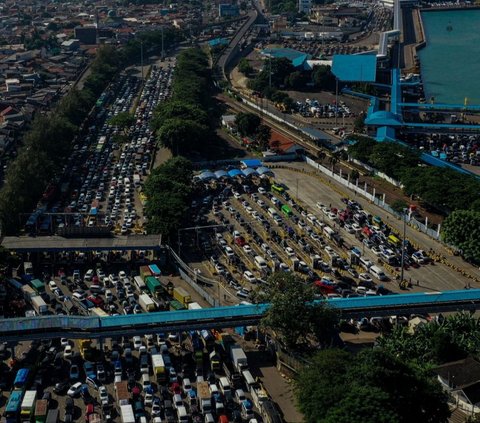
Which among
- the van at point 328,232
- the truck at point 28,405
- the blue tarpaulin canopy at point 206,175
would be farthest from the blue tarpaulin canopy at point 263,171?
the truck at point 28,405

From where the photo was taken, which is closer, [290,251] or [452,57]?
[290,251]

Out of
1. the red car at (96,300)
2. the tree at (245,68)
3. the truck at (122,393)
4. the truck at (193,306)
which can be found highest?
the tree at (245,68)

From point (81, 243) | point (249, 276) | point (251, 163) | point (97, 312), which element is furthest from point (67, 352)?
point (251, 163)

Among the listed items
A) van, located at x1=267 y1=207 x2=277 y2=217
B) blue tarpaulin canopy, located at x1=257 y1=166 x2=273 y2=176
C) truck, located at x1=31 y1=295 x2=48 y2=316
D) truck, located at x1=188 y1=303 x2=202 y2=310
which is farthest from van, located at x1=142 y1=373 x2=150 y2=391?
blue tarpaulin canopy, located at x1=257 y1=166 x2=273 y2=176

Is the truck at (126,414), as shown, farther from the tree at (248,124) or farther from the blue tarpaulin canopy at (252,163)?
the tree at (248,124)

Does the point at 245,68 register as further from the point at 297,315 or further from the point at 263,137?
the point at 297,315

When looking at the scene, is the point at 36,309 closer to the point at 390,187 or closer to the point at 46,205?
the point at 46,205
